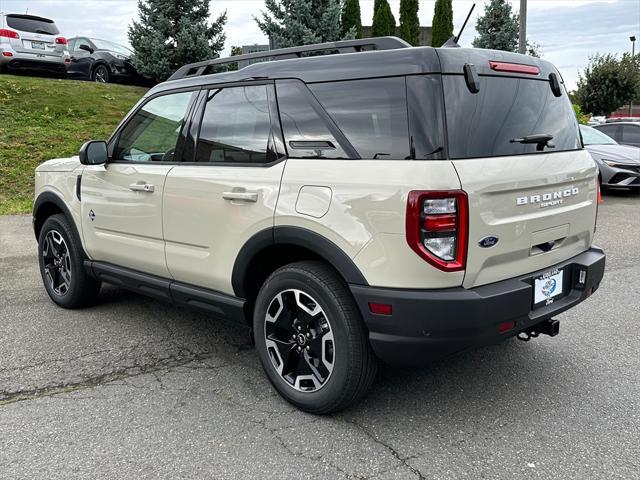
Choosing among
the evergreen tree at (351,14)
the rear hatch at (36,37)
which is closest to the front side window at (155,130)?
the rear hatch at (36,37)

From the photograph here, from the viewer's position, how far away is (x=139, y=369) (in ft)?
12.3

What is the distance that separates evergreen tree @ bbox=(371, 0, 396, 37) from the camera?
22094mm

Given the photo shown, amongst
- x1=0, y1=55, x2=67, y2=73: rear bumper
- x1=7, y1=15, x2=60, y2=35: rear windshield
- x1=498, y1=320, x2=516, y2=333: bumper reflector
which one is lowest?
x1=498, y1=320, x2=516, y2=333: bumper reflector

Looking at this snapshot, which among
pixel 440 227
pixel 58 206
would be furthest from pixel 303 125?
pixel 58 206

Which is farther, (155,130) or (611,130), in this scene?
(611,130)

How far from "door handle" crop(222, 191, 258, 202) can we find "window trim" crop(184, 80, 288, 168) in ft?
0.55

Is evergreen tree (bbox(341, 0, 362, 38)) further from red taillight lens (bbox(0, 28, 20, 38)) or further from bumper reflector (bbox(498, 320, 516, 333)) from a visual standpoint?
bumper reflector (bbox(498, 320, 516, 333))

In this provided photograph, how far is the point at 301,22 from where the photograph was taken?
16.7m

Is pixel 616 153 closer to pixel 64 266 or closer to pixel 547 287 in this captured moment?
pixel 547 287

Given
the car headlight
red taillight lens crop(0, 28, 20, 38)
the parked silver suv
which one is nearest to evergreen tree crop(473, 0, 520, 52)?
the car headlight

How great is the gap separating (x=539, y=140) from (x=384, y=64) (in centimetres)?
91

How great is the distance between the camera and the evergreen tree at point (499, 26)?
21.7m

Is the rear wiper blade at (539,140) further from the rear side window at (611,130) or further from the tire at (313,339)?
the rear side window at (611,130)

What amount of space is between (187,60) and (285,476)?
52.9 ft
